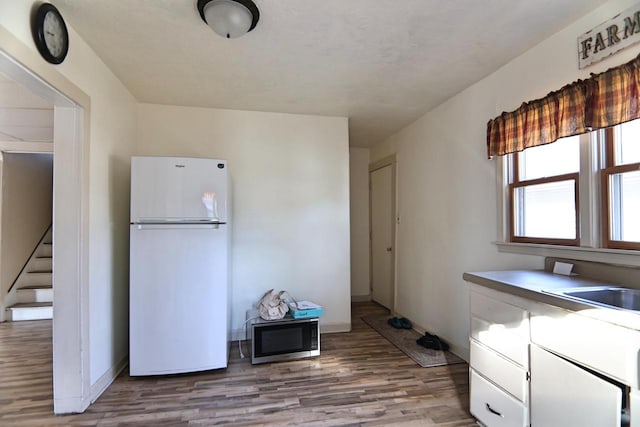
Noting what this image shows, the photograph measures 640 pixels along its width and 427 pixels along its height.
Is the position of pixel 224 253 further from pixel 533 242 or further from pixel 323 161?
pixel 533 242

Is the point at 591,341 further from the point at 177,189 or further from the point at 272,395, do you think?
the point at 177,189

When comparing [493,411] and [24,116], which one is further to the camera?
[24,116]

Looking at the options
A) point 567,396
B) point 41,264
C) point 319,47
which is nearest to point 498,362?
point 567,396

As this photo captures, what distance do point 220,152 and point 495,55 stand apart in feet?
8.65

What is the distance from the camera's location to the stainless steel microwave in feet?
9.32

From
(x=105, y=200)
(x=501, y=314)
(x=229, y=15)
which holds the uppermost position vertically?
(x=229, y=15)

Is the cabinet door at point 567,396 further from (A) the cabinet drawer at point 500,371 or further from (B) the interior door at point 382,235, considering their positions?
(B) the interior door at point 382,235

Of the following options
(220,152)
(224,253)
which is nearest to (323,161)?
(220,152)

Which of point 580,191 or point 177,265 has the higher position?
point 580,191

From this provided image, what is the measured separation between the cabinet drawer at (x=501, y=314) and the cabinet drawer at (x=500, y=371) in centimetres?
18

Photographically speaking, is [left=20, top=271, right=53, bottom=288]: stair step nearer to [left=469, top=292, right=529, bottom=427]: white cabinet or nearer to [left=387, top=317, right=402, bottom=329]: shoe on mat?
[left=387, top=317, right=402, bottom=329]: shoe on mat

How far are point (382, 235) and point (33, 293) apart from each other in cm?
498

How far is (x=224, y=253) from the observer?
104 inches

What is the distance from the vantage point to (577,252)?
190 cm
